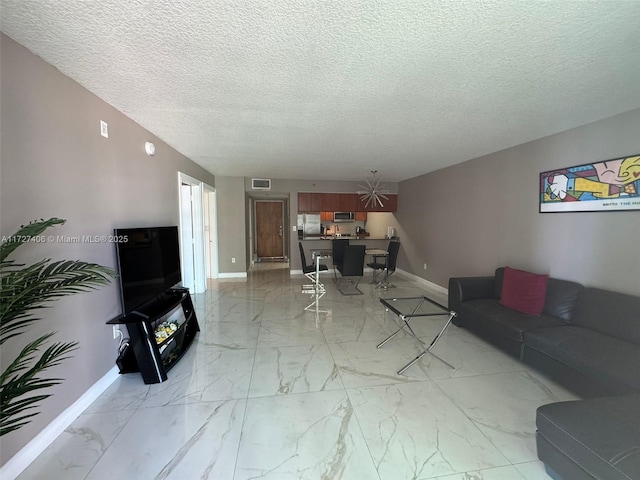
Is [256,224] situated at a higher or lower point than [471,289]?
higher

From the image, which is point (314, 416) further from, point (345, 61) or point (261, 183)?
point (261, 183)

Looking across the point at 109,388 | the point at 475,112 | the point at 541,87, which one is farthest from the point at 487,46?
the point at 109,388

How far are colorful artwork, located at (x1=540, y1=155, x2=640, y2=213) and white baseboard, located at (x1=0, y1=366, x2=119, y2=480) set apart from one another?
4893mm

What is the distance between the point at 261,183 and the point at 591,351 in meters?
6.04

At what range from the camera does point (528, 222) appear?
3.38m

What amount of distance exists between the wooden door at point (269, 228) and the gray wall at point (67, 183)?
6.15 metres

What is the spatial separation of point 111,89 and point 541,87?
10.9ft

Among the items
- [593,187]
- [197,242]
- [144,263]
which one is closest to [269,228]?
[197,242]

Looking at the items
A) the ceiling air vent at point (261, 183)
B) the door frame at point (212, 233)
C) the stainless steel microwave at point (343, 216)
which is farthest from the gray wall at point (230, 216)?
the stainless steel microwave at point (343, 216)

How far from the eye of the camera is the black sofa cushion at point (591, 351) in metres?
1.86

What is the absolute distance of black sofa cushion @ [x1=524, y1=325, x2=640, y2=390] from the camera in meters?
1.86

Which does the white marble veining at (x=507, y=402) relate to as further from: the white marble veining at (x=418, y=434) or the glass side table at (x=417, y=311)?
the glass side table at (x=417, y=311)

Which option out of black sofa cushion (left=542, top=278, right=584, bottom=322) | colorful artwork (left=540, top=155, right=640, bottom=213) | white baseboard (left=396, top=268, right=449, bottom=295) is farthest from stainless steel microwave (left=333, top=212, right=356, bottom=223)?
black sofa cushion (left=542, top=278, right=584, bottom=322)

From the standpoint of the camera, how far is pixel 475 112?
8.13ft
